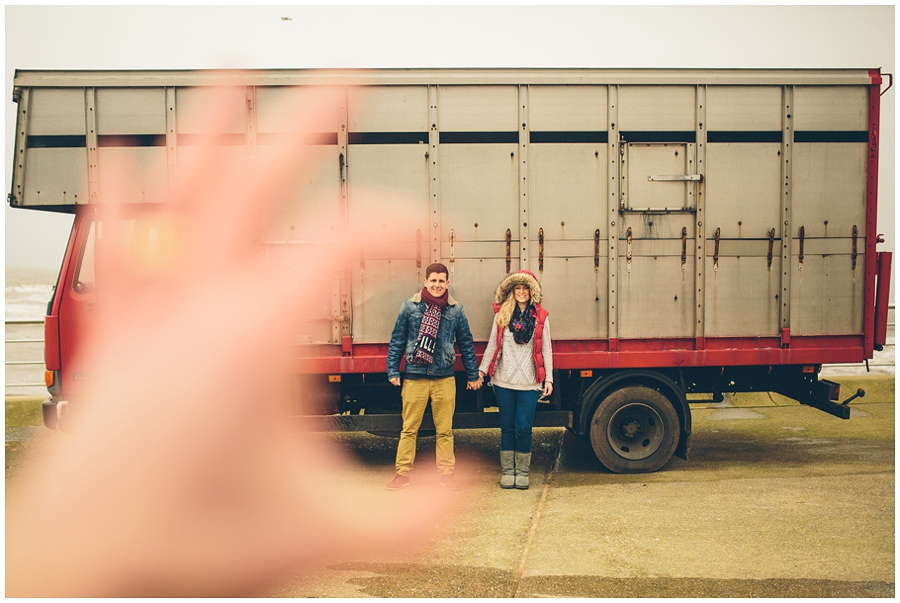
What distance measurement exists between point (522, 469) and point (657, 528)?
1.31 metres

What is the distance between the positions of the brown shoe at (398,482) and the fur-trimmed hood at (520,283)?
1.69 m

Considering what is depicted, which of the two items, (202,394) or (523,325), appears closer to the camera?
(523,325)

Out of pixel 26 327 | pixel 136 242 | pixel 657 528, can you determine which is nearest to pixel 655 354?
pixel 657 528

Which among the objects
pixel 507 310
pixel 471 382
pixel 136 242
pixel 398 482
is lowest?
pixel 398 482

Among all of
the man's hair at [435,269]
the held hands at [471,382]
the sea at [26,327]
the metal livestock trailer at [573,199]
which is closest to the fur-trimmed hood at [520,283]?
the metal livestock trailer at [573,199]

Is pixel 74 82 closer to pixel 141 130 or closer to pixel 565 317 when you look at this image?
pixel 141 130

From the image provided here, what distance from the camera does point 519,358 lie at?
18.5 feet

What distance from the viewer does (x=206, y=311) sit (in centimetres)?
577

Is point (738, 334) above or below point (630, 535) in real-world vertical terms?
above

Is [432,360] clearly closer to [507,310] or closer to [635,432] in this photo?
[507,310]

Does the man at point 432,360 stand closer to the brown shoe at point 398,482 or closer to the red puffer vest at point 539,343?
the brown shoe at point 398,482

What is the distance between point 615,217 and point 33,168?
4.78 metres

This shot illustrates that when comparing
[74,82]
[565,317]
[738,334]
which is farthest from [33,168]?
[738,334]

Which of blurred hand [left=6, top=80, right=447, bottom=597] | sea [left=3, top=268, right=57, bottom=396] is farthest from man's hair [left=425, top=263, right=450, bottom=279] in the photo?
sea [left=3, top=268, right=57, bottom=396]
